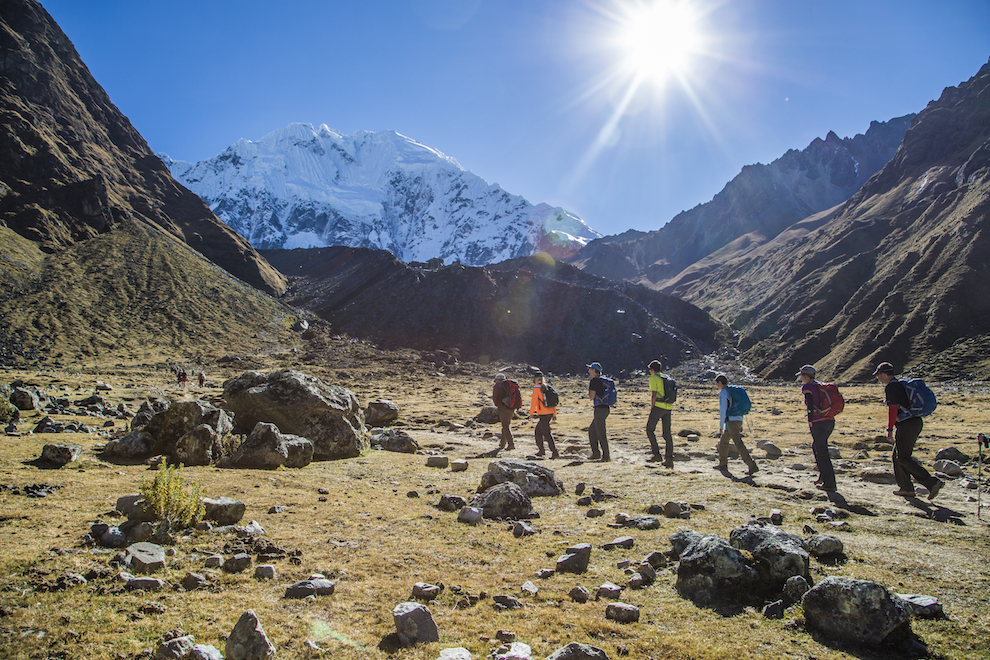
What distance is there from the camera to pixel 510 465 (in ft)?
34.4

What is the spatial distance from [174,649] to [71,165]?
352 ft

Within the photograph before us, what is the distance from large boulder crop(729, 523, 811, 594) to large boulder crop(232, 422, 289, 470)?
34.0 feet

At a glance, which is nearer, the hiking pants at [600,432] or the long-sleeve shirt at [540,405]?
the hiking pants at [600,432]

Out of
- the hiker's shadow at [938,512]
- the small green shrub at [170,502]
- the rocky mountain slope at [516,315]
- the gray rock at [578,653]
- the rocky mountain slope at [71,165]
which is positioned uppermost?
the rocky mountain slope at [71,165]

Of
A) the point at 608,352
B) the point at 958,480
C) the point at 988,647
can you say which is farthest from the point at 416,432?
the point at 608,352

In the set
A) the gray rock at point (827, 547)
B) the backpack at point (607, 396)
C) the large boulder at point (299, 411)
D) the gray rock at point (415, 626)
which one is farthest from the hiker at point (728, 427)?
the large boulder at point (299, 411)

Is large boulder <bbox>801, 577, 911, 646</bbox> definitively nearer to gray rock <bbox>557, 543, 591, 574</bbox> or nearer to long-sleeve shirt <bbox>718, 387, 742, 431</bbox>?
gray rock <bbox>557, 543, 591, 574</bbox>

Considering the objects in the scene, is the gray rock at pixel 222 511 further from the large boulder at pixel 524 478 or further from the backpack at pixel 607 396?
the backpack at pixel 607 396

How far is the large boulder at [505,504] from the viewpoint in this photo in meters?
8.48

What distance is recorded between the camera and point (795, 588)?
501cm

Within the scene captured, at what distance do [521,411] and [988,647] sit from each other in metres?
27.9

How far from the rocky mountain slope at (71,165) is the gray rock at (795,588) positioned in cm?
8555

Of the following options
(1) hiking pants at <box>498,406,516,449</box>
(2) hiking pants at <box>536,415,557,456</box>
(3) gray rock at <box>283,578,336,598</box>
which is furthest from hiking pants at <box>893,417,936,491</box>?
(3) gray rock at <box>283,578,336,598</box>

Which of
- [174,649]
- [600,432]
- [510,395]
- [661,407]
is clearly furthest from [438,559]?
[510,395]
